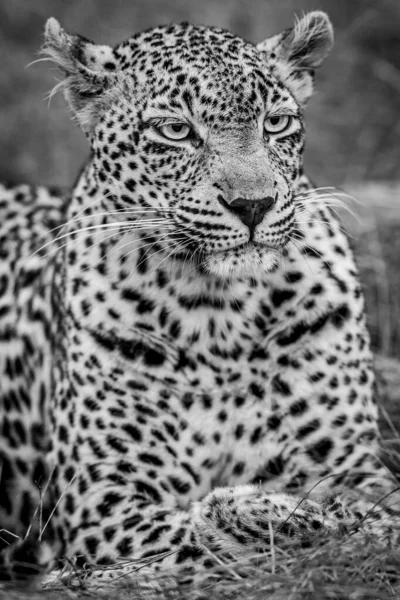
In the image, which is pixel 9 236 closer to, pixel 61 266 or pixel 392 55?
pixel 61 266

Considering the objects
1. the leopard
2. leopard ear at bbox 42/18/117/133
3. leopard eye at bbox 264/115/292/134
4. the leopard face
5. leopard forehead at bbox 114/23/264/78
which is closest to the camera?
the leopard face

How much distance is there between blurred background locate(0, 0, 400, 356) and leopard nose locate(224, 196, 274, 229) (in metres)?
8.41

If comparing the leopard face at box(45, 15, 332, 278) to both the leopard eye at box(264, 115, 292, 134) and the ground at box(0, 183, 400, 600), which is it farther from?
the ground at box(0, 183, 400, 600)

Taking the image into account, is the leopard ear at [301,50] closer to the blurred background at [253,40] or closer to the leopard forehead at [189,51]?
the leopard forehead at [189,51]

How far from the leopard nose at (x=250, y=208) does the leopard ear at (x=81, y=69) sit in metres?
1.20

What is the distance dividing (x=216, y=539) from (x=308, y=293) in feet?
5.18

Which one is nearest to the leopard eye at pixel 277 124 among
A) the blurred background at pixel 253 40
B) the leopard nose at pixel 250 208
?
the leopard nose at pixel 250 208

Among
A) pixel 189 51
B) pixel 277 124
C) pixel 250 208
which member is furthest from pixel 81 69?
pixel 250 208

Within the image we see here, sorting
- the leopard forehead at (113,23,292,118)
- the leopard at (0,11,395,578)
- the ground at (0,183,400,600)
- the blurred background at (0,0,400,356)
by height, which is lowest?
the ground at (0,183,400,600)

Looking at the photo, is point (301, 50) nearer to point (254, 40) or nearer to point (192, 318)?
point (192, 318)

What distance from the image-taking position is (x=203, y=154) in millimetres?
5641

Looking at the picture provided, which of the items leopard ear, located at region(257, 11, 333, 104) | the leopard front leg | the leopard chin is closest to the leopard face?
the leopard chin

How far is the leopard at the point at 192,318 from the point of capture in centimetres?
561

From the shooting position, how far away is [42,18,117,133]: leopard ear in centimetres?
603
